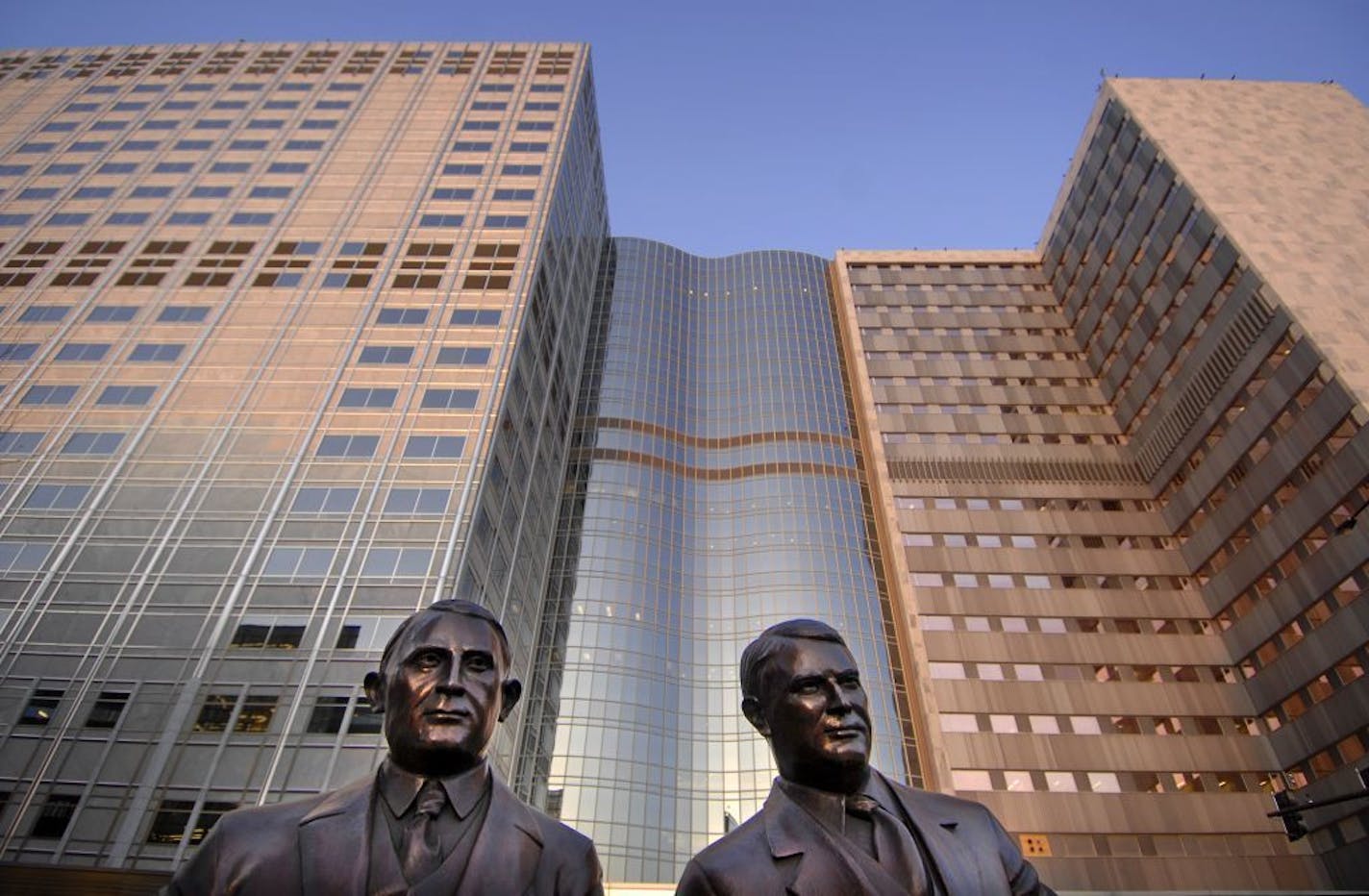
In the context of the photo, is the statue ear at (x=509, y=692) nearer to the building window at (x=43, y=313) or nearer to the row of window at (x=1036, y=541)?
the row of window at (x=1036, y=541)

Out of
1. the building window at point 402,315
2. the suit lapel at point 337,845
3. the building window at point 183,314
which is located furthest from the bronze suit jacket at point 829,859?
the building window at point 183,314

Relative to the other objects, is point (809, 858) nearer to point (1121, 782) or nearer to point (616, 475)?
point (1121, 782)

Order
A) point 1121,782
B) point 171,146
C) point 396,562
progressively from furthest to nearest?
point 171,146 < point 1121,782 < point 396,562

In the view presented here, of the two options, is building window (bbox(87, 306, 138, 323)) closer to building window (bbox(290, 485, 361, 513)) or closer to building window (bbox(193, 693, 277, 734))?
building window (bbox(290, 485, 361, 513))

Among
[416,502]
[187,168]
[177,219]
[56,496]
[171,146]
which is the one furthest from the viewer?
[171,146]

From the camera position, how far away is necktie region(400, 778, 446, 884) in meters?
3.32

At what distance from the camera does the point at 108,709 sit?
2392cm

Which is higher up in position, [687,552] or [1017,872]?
[687,552]

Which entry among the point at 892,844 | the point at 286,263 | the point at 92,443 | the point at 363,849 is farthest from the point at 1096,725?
the point at 286,263

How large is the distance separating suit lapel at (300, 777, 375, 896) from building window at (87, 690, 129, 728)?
2595 cm

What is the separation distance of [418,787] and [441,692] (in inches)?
16.1

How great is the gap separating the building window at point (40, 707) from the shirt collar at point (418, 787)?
88.5 ft

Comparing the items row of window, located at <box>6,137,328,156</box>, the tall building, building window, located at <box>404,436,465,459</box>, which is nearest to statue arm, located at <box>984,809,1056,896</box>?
the tall building

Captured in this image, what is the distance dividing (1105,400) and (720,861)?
52923 mm
